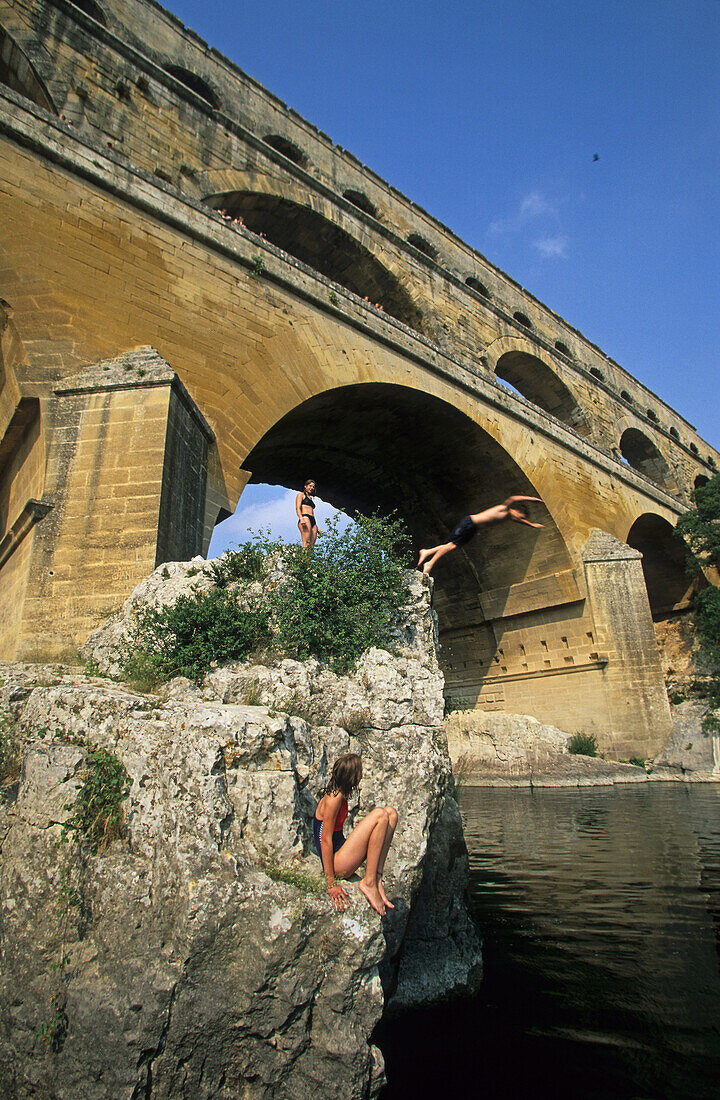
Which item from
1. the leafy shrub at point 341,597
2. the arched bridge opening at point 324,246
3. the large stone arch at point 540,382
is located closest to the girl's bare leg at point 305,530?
the leafy shrub at point 341,597

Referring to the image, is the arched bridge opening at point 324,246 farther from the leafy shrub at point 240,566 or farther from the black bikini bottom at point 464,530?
the leafy shrub at point 240,566

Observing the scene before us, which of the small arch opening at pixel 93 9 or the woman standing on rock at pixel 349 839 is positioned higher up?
the small arch opening at pixel 93 9

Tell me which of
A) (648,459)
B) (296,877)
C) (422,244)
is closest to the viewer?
(296,877)

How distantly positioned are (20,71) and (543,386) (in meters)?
15.0

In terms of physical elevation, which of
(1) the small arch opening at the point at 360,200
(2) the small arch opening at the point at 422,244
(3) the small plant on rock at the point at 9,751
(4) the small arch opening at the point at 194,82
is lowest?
(3) the small plant on rock at the point at 9,751

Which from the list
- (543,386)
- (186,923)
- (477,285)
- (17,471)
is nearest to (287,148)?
(477,285)

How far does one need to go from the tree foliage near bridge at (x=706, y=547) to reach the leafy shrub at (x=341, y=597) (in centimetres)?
1525

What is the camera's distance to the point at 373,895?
8.51 ft

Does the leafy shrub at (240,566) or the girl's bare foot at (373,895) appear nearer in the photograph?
the girl's bare foot at (373,895)

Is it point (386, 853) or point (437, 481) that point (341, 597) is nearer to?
point (386, 853)

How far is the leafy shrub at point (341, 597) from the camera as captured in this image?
4117 millimetres

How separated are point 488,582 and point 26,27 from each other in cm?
1360

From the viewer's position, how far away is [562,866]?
5.55 m

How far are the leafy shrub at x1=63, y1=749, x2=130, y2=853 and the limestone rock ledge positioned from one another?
0.05 meters
